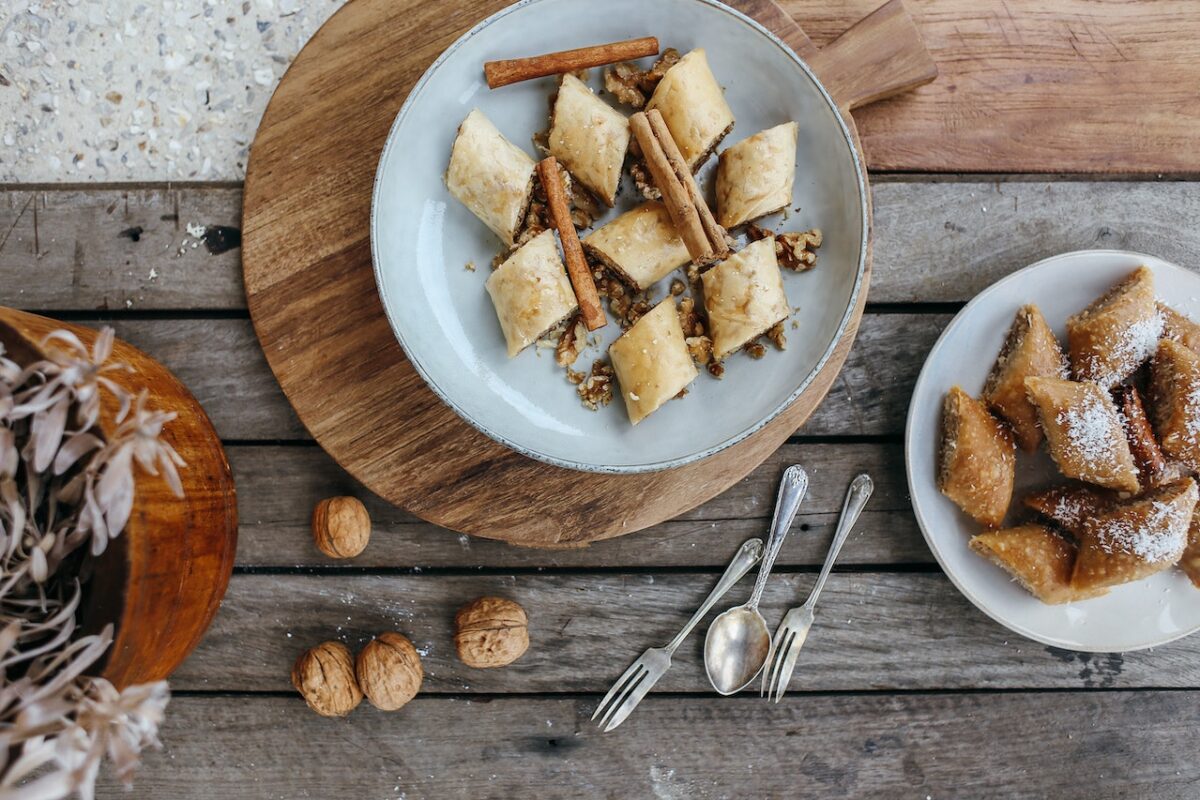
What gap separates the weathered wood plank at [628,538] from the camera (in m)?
1.19

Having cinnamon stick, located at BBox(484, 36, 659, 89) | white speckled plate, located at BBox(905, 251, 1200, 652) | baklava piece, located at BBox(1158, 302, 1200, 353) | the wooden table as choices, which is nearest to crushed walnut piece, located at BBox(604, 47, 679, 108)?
cinnamon stick, located at BBox(484, 36, 659, 89)

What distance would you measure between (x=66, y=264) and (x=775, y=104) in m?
1.00

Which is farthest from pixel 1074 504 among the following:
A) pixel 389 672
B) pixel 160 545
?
pixel 160 545

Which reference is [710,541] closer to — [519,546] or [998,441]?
[519,546]

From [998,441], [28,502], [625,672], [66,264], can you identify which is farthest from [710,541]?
[66,264]

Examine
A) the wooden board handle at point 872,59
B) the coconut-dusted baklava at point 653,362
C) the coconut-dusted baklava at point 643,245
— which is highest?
the wooden board handle at point 872,59

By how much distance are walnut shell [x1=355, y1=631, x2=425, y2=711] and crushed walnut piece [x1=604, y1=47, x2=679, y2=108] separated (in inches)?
31.9

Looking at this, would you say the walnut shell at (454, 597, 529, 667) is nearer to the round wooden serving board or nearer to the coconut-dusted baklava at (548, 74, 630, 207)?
the round wooden serving board

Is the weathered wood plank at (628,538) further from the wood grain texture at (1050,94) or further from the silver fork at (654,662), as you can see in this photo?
the wood grain texture at (1050,94)

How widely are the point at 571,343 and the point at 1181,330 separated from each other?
0.83m

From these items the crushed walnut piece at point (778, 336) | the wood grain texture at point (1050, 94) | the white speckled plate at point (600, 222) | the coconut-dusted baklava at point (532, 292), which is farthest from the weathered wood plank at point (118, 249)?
the wood grain texture at point (1050, 94)

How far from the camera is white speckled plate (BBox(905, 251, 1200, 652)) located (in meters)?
1.16

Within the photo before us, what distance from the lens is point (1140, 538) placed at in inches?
42.7

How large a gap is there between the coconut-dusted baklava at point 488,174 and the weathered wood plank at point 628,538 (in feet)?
1.36
